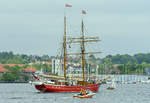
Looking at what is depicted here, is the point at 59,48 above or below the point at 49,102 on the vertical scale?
above

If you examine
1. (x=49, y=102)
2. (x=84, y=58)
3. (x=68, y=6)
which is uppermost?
(x=68, y=6)

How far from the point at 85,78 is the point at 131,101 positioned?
123 feet

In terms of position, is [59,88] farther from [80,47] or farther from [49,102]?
[49,102]

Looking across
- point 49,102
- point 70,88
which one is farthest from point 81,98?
point 70,88

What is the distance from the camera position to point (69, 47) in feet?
559

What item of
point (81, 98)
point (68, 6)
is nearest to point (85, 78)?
point (68, 6)

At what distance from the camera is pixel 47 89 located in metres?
165

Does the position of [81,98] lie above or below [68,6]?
below

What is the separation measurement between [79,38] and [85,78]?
11032 millimetres

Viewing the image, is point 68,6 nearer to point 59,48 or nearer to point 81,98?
point 59,48

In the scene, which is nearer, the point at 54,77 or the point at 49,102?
the point at 49,102

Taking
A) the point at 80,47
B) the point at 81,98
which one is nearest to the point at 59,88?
the point at 80,47

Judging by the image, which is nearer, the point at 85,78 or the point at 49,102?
the point at 49,102

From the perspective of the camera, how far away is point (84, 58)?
171m
